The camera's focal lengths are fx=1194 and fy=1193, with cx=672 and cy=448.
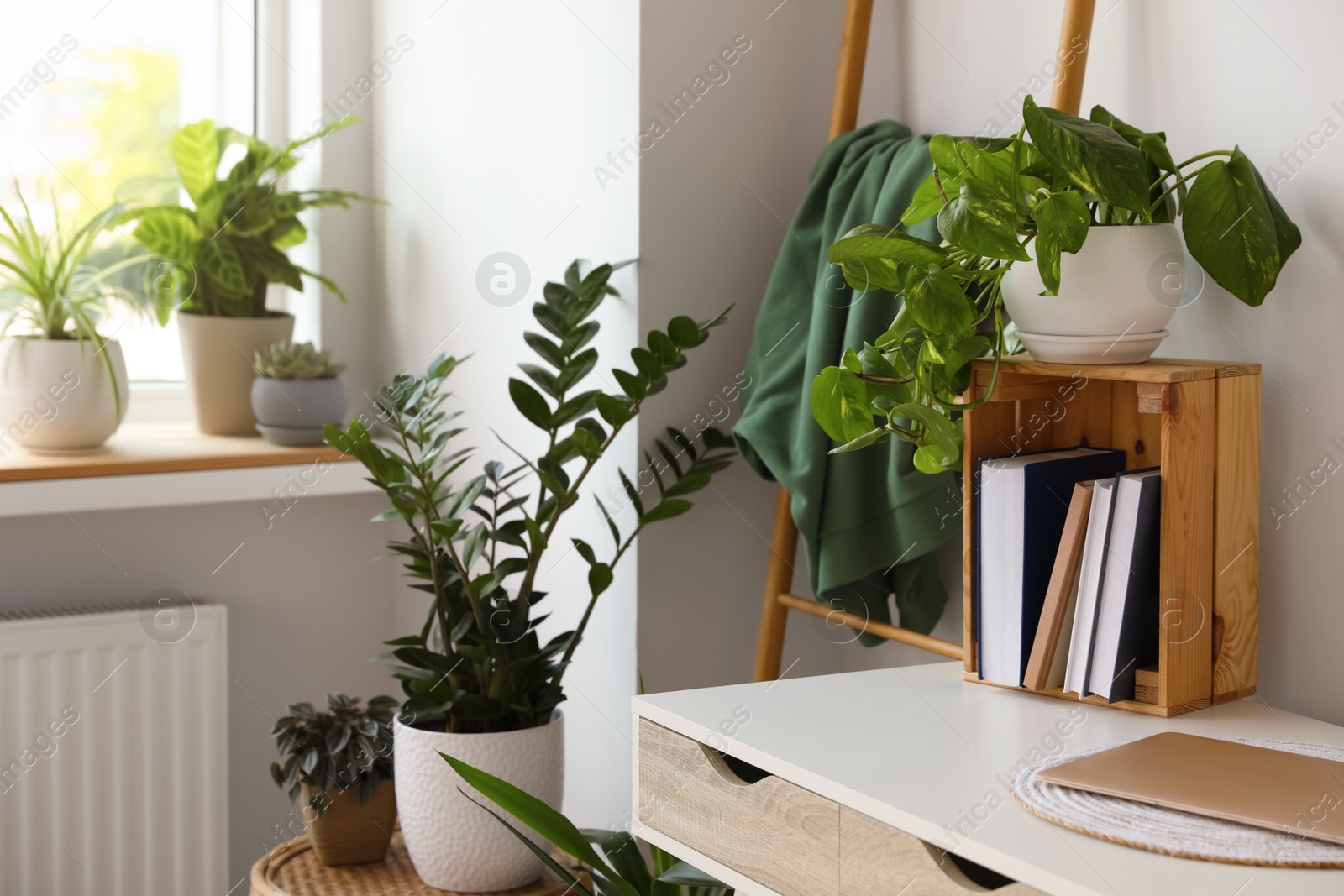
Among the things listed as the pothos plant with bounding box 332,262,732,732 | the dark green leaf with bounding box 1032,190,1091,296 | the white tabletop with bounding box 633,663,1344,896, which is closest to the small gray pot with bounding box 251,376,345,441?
the pothos plant with bounding box 332,262,732,732

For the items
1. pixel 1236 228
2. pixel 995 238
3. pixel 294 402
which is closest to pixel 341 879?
pixel 294 402

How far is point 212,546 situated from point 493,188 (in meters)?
0.74

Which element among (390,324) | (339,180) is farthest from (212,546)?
(339,180)

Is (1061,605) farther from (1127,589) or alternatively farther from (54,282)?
(54,282)

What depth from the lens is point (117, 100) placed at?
6.53 feet

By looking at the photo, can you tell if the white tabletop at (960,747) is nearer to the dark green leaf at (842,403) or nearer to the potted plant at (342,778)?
the dark green leaf at (842,403)

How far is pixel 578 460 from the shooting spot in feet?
5.07

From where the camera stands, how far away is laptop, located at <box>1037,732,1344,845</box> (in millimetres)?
715

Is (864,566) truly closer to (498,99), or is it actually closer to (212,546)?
(498,99)

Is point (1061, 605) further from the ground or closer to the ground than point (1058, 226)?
closer to the ground

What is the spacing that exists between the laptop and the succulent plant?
1423 millimetres

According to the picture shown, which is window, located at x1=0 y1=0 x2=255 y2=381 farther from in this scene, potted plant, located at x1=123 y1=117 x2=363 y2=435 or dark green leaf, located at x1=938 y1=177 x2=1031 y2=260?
dark green leaf, located at x1=938 y1=177 x2=1031 y2=260

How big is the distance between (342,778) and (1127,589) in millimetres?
987

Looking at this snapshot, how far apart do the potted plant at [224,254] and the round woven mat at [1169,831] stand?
5.08ft
